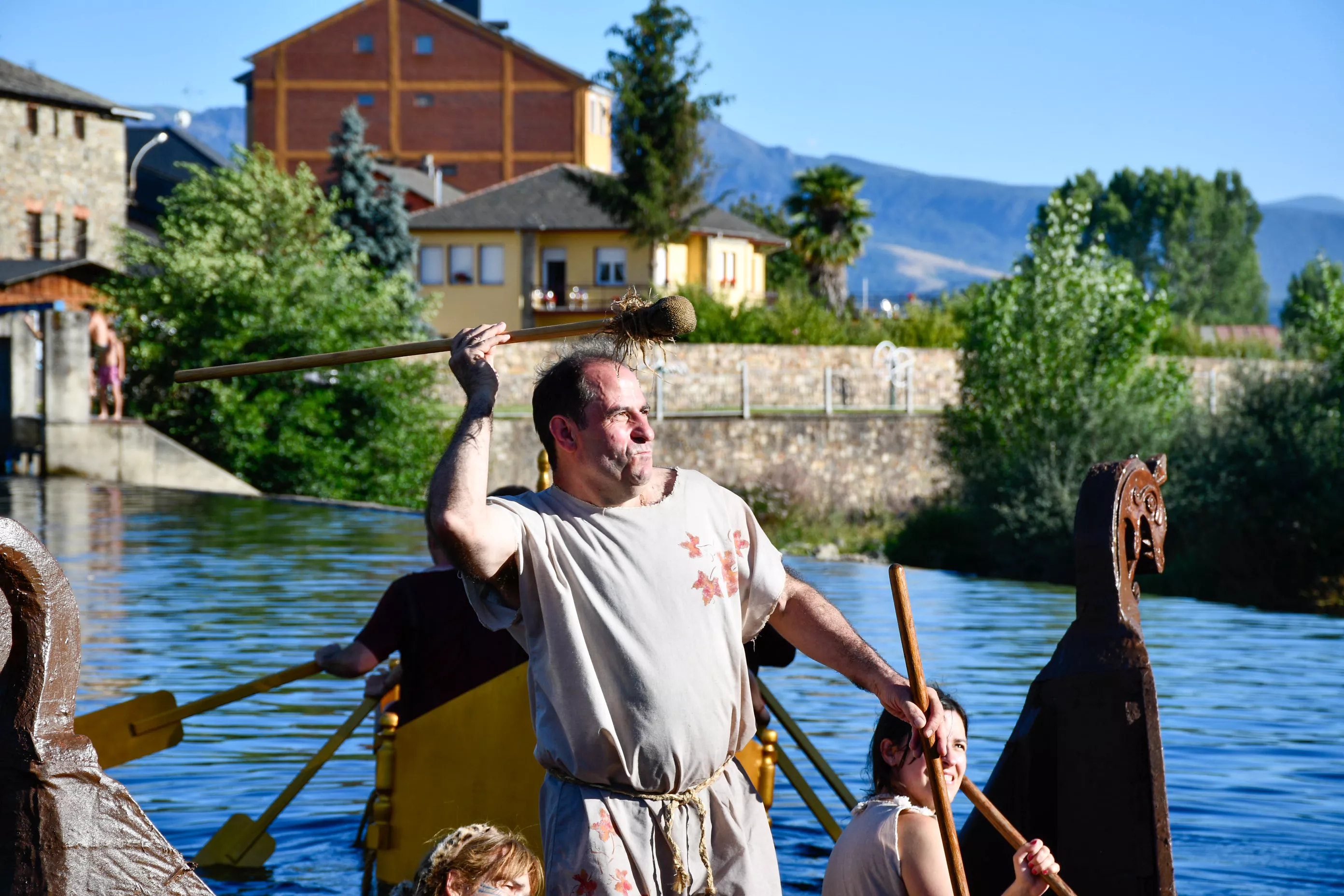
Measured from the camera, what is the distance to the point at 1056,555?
25469 millimetres

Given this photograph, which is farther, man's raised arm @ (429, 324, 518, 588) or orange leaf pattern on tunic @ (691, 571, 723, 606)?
orange leaf pattern on tunic @ (691, 571, 723, 606)

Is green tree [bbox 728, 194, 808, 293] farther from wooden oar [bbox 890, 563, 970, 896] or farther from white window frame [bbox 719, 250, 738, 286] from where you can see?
wooden oar [bbox 890, 563, 970, 896]

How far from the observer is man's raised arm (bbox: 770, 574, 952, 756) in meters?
3.19

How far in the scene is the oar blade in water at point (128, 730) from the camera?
18.7 feet

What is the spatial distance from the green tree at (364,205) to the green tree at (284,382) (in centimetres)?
1729

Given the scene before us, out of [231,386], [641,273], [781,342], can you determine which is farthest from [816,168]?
[231,386]

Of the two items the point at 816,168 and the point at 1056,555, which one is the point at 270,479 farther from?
the point at 816,168

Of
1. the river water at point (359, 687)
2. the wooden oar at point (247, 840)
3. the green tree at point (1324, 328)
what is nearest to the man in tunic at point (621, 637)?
the wooden oar at point (247, 840)

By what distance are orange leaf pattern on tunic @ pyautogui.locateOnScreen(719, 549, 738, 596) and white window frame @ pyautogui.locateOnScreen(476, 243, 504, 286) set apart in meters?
51.8

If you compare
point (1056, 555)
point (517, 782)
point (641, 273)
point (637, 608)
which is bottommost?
point (1056, 555)

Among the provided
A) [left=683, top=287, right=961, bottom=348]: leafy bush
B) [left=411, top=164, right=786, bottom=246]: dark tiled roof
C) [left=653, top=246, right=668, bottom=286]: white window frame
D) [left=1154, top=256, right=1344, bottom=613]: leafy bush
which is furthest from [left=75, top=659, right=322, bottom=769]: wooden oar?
[left=411, top=164, right=786, bottom=246]: dark tiled roof

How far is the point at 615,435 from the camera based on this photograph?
315cm

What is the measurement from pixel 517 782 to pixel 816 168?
5600 cm

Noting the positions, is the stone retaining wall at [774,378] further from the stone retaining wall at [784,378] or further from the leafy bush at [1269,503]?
the leafy bush at [1269,503]
